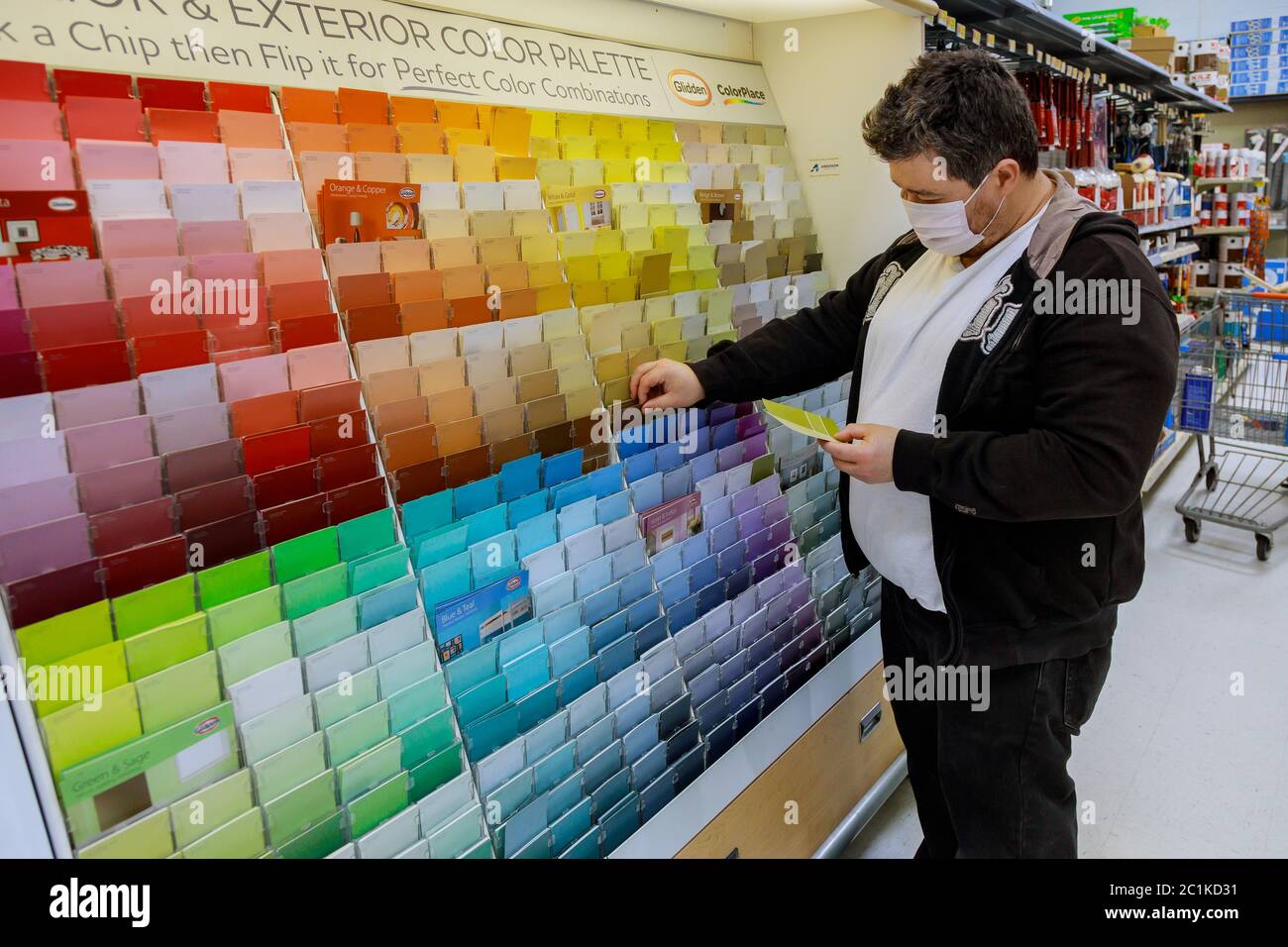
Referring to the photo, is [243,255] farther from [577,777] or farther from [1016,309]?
[1016,309]

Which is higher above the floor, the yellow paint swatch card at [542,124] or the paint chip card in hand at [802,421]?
the yellow paint swatch card at [542,124]

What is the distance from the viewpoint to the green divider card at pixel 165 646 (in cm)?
114

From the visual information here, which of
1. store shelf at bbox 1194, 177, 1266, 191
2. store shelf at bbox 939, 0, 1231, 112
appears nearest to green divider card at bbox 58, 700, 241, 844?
store shelf at bbox 939, 0, 1231, 112

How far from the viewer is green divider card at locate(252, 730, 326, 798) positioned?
48.7 inches

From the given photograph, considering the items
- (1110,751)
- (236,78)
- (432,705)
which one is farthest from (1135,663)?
(236,78)

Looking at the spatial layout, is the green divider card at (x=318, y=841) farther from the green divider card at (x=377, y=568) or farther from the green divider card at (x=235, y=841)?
the green divider card at (x=377, y=568)

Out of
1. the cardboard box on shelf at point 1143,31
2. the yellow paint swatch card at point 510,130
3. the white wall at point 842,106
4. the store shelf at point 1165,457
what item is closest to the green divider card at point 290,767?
the yellow paint swatch card at point 510,130

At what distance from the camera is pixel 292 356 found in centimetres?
142

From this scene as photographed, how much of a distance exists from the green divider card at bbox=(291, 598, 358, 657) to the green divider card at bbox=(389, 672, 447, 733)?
13 cm

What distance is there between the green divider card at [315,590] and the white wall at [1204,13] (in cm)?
1122

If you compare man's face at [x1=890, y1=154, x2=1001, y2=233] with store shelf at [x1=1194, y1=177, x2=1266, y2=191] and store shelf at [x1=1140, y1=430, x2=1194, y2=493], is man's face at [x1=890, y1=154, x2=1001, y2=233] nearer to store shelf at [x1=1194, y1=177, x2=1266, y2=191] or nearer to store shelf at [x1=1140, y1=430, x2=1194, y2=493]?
store shelf at [x1=1140, y1=430, x2=1194, y2=493]

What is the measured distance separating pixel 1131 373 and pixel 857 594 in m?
1.33

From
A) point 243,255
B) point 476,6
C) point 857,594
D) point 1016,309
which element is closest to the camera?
point 243,255

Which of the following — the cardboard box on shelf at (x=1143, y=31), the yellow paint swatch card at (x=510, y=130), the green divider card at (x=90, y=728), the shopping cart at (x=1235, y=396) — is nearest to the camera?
the green divider card at (x=90, y=728)
